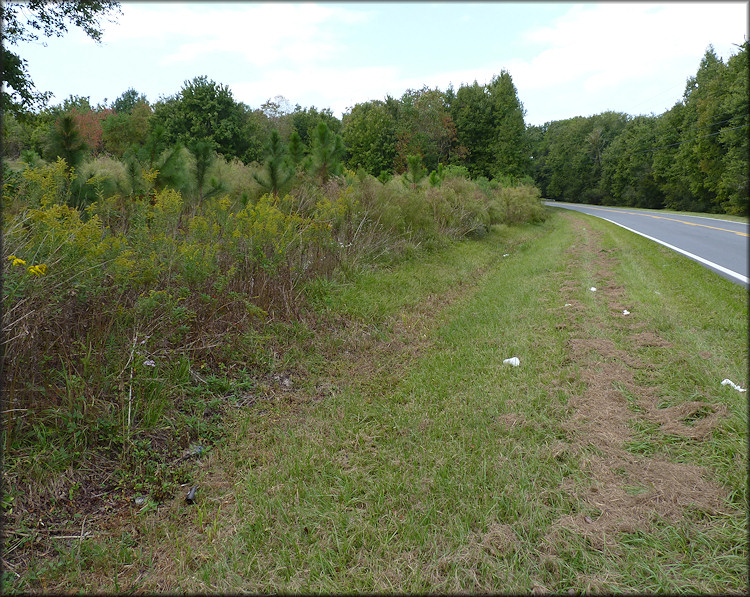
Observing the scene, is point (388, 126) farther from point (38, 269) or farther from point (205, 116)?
point (38, 269)

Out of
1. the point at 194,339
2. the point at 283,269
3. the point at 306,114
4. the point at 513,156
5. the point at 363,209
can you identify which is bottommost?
the point at 194,339

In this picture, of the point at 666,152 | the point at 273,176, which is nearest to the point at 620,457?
the point at 273,176

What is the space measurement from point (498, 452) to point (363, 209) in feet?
22.1

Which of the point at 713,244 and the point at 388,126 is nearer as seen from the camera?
the point at 713,244

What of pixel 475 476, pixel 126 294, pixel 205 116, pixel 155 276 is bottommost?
pixel 475 476

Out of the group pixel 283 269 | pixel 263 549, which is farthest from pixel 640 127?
pixel 263 549

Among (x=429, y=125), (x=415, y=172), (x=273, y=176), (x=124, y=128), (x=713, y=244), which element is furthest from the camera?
(x=429, y=125)

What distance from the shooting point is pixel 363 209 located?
8.80 meters

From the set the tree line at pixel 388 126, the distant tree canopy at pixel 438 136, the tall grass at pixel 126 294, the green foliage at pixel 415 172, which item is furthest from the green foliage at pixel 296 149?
the tree line at pixel 388 126

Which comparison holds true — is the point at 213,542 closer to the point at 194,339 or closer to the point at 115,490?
the point at 115,490

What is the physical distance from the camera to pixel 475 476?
8.34 ft

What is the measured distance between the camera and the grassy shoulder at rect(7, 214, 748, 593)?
76.4 inches

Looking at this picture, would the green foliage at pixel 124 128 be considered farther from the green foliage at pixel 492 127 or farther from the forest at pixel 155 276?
the green foliage at pixel 492 127

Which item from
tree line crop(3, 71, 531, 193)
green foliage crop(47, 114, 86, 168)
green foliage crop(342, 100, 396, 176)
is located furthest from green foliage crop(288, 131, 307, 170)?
green foliage crop(342, 100, 396, 176)
